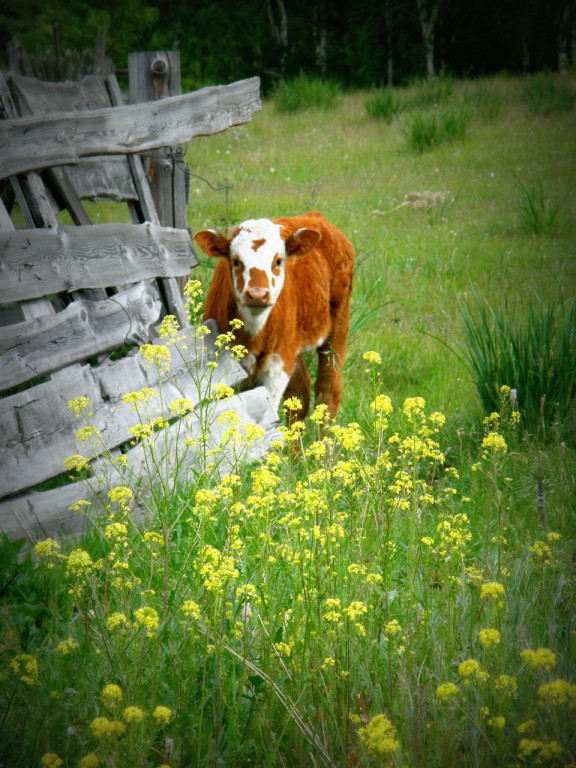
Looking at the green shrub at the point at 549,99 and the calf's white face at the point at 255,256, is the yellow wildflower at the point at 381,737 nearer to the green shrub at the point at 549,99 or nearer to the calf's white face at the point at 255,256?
the calf's white face at the point at 255,256

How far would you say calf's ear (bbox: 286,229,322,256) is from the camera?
445 cm

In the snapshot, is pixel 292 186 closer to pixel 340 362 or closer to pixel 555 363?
pixel 340 362

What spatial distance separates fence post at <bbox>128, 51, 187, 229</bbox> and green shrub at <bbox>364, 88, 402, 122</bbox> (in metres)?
13.2

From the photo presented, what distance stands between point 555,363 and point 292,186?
902 centimetres

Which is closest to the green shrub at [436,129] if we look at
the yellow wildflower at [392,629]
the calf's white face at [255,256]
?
the calf's white face at [255,256]

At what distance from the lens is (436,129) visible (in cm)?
1393

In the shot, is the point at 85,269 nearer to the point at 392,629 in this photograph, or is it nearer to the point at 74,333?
the point at 74,333

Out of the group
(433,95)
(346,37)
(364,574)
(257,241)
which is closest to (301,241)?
(257,241)

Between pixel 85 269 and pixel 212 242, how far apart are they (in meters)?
0.94

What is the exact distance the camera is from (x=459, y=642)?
2.48m

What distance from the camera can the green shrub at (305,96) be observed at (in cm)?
1933

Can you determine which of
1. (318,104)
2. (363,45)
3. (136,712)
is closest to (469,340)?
(136,712)

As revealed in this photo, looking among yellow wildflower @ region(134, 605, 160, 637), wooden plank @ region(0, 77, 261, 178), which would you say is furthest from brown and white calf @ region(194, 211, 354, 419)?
yellow wildflower @ region(134, 605, 160, 637)

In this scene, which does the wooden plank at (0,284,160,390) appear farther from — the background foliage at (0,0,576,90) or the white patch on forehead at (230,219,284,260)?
the background foliage at (0,0,576,90)
